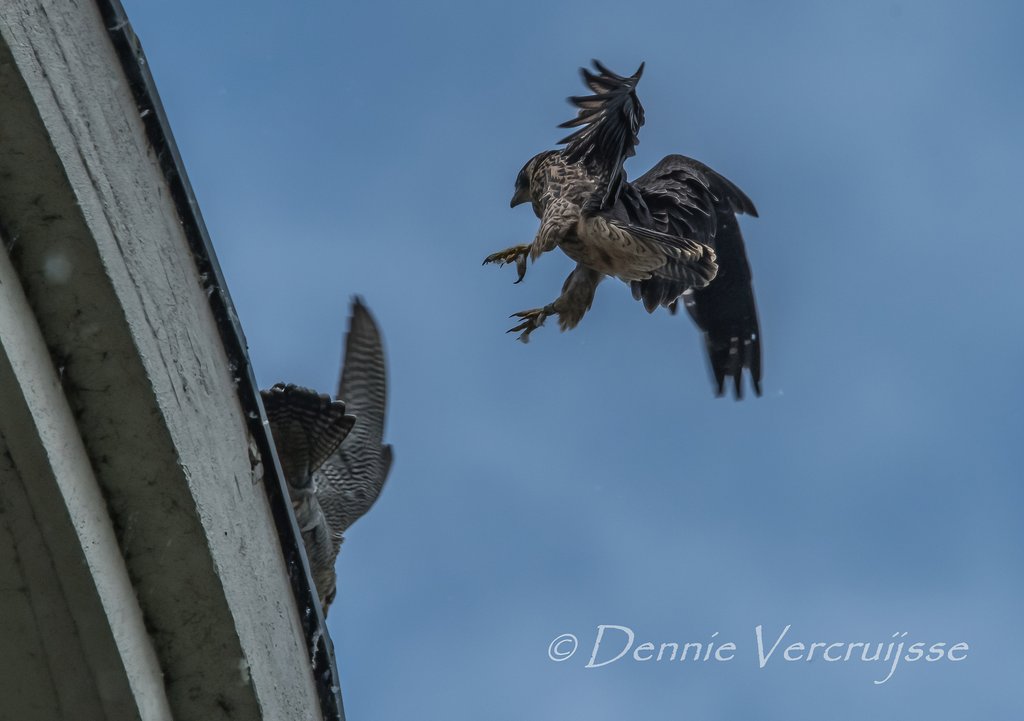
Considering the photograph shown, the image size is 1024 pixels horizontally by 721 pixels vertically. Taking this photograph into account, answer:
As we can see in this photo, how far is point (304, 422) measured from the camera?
6.38 meters

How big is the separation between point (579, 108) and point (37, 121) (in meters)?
4.19

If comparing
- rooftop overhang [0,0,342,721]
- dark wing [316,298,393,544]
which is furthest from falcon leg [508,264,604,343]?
rooftop overhang [0,0,342,721]

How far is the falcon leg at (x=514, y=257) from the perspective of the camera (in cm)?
768

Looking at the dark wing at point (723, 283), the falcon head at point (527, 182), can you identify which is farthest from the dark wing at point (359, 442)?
the dark wing at point (723, 283)

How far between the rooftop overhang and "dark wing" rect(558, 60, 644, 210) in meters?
3.48

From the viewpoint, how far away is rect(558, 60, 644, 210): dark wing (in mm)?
7309

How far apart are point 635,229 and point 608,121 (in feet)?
1.96

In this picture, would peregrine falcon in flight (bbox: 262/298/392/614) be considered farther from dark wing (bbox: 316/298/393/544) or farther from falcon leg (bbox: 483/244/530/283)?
falcon leg (bbox: 483/244/530/283)

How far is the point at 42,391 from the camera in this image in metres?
3.69

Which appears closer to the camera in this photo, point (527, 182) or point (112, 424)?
point (112, 424)

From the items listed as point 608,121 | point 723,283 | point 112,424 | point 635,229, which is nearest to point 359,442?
point 723,283

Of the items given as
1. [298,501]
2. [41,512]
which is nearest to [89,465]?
[41,512]

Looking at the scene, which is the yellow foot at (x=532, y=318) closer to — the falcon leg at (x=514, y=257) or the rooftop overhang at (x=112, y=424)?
the falcon leg at (x=514, y=257)

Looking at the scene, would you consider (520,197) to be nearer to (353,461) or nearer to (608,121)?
(608,121)
